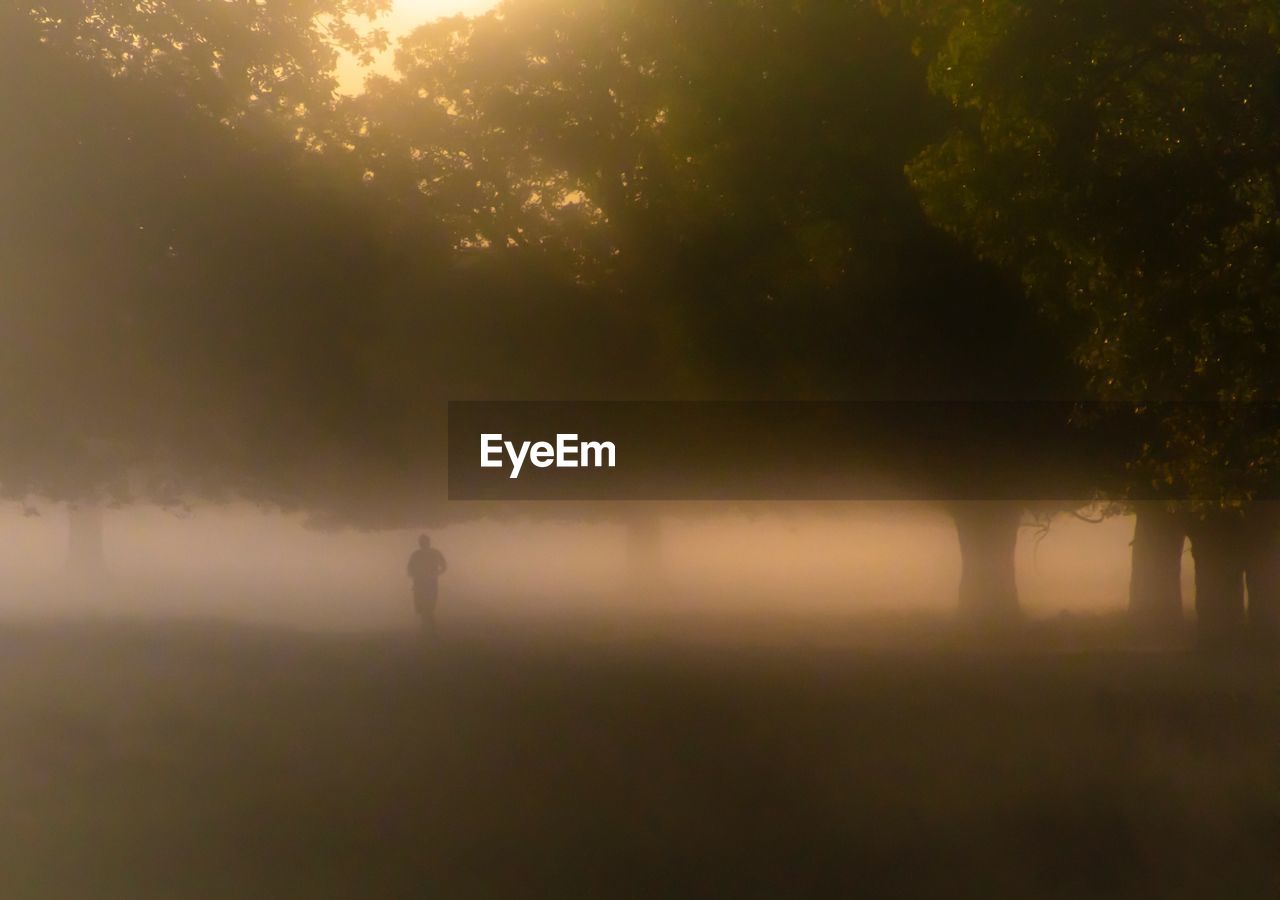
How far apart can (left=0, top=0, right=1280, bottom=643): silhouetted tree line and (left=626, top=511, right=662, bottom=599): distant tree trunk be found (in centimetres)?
124

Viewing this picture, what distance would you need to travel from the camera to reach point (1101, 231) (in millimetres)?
6105

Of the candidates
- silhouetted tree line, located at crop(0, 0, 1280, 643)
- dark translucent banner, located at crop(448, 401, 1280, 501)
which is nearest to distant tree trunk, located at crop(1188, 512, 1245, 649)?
silhouetted tree line, located at crop(0, 0, 1280, 643)

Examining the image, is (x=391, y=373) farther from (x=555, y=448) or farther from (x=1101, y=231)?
(x=1101, y=231)

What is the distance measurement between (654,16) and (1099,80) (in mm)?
4032

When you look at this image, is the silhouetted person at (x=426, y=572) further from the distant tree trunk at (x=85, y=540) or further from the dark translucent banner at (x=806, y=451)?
the distant tree trunk at (x=85, y=540)

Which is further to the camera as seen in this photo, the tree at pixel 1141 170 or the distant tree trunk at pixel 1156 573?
the distant tree trunk at pixel 1156 573

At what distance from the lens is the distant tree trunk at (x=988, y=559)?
10.9 meters

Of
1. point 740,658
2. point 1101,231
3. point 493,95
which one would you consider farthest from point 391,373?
point 1101,231

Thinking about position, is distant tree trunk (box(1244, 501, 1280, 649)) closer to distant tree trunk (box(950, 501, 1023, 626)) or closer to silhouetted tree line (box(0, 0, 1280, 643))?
silhouetted tree line (box(0, 0, 1280, 643))

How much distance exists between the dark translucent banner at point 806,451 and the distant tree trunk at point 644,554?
1.08 ft

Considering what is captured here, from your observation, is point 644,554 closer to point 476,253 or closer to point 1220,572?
point 476,253

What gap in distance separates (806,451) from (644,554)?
6.09 feet

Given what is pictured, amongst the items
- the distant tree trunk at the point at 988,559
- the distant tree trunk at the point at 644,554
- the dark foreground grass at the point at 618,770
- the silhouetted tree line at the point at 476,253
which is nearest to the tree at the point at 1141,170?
the silhouetted tree line at the point at 476,253

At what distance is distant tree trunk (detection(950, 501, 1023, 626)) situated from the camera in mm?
10875
